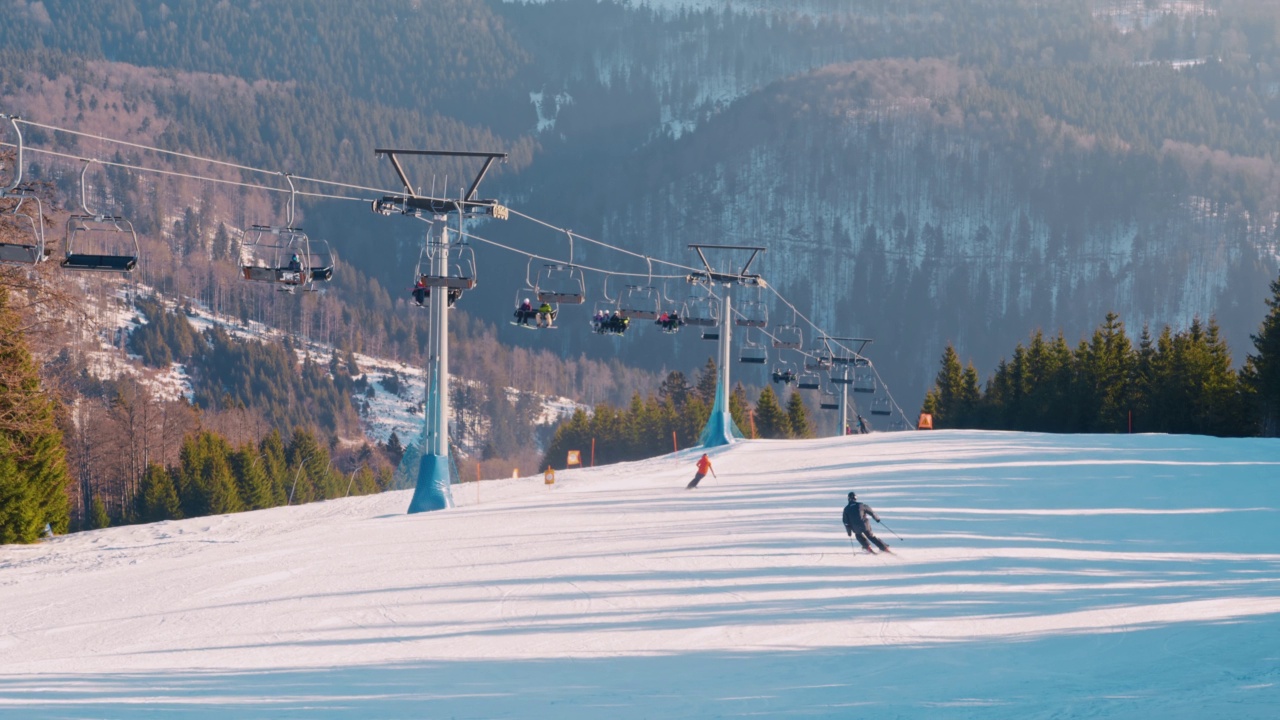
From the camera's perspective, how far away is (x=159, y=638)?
54.3ft

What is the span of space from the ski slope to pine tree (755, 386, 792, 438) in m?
52.4

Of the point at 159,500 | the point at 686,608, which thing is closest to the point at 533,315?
the point at 686,608

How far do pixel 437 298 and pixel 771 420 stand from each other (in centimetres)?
5815

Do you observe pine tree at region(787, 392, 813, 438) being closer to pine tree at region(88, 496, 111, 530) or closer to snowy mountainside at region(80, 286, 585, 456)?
pine tree at region(88, 496, 111, 530)

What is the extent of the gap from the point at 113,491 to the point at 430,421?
226 ft

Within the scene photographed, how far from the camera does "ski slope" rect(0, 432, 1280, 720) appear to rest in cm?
1322

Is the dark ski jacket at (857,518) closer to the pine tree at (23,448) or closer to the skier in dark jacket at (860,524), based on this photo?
the skier in dark jacket at (860,524)

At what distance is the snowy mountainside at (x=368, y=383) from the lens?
6580 inches

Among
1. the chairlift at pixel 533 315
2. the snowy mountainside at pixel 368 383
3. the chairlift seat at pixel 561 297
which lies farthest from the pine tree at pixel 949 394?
the snowy mountainside at pixel 368 383

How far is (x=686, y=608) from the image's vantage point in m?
17.4

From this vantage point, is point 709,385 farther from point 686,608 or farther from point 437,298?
point 686,608

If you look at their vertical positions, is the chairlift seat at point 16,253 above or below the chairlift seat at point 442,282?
below

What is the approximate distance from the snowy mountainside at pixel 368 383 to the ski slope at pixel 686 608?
139m

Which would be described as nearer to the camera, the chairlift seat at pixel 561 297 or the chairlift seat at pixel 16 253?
the chairlift seat at pixel 16 253
